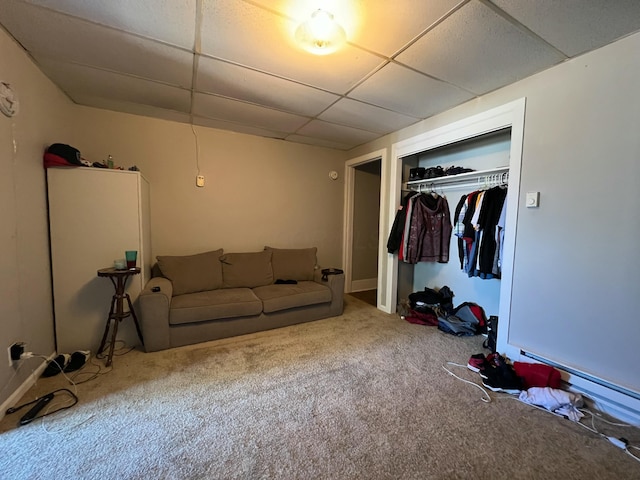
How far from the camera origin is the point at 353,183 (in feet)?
14.1

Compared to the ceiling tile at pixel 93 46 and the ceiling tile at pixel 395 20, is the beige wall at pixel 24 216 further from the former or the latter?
the ceiling tile at pixel 395 20

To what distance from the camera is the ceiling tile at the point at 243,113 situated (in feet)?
8.43

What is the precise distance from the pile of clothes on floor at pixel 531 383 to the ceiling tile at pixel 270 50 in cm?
243

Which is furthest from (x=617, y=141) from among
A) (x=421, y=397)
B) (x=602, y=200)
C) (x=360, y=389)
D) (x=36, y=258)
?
(x=36, y=258)

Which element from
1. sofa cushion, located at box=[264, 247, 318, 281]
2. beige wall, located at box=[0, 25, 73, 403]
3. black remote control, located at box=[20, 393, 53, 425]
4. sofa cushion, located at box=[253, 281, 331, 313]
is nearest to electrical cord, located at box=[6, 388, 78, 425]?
black remote control, located at box=[20, 393, 53, 425]

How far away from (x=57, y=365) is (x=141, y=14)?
8.04ft

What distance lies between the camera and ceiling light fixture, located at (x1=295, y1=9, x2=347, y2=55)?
1.45 meters

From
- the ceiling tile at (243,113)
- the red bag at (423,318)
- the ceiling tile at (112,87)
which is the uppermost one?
the ceiling tile at (243,113)

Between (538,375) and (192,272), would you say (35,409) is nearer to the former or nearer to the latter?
(192,272)

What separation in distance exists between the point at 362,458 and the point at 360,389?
560mm

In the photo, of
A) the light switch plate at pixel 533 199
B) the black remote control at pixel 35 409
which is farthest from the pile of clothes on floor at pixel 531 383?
the black remote control at pixel 35 409

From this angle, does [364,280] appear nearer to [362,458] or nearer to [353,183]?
[353,183]

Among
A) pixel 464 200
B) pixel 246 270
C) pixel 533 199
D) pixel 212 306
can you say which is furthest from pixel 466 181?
pixel 212 306

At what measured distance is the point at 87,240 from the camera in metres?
2.24
